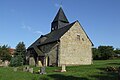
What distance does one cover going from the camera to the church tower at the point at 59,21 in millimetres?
→ 56125

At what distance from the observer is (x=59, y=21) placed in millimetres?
56188

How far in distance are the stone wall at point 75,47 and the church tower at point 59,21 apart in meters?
10.3

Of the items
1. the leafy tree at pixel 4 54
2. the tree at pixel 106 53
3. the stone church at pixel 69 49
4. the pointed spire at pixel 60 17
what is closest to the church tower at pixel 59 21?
the pointed spire at pixel 60 17

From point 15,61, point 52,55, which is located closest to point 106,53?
point 52,55

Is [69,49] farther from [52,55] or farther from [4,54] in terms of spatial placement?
[4,54]

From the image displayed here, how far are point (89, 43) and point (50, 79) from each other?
2787cm

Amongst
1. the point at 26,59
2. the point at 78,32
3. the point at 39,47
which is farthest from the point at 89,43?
the point at 26,59

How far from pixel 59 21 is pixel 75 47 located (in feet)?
42.0

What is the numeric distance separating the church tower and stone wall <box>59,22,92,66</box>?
10.3 meters

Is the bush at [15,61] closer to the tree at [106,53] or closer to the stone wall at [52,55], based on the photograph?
the stone wall at [52,55]

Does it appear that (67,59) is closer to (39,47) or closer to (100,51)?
(39,47)

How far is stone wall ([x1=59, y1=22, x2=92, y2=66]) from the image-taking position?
4425 centimetres

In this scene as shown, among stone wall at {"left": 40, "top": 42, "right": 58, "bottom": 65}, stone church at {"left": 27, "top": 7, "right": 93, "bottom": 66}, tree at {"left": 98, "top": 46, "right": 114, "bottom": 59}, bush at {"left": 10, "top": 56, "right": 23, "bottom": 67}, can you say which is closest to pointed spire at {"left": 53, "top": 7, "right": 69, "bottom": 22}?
stone church at {"left": 27, "top": 7, "right": 93, "bottom": 66}

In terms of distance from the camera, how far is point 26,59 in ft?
197
